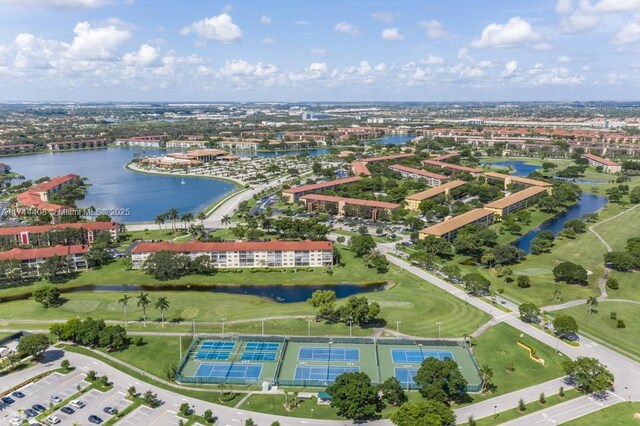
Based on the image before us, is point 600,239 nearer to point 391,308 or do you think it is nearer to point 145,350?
point 391,308

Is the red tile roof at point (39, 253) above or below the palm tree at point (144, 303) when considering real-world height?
above

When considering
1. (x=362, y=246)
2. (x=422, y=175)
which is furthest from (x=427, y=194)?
(x=362, y=246)

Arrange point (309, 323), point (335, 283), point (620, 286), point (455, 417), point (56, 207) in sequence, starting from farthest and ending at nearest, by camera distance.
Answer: point (56, 207) → point (335, 283) → point (620, 286) → point (309, 323) → point (455, 417)

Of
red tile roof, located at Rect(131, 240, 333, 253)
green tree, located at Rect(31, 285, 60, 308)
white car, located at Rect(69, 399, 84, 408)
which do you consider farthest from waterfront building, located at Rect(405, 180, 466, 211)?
white car, located at Rect(69, 399, 84, 408)

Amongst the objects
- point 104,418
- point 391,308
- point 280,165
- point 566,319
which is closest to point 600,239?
point 566,319

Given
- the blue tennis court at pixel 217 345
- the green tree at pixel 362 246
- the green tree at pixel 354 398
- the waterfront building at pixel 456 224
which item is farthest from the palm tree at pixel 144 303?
the waterfront building at pixel 456 224

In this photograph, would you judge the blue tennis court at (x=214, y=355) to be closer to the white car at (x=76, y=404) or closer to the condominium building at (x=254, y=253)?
the white car at (x=76, y=404)

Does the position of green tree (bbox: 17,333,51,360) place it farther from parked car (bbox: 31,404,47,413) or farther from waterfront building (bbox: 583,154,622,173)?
waterfront building (bbox: 583,154,622,173)
